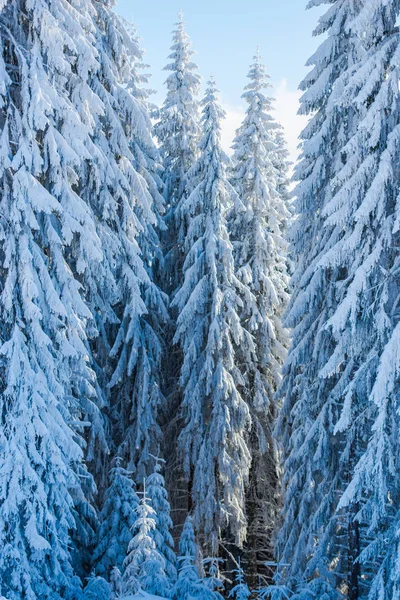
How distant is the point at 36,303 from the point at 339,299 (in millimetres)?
6613

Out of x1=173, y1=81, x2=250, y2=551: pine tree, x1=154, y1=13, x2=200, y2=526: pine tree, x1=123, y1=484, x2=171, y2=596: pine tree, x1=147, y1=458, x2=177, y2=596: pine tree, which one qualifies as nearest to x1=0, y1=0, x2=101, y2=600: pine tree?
x1=123, y1=484, x2=171, y2=596: pine tree

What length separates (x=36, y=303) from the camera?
9570 mm

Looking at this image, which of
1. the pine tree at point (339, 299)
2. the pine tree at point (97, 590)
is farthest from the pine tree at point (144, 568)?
the pine tree at point (339, 299)

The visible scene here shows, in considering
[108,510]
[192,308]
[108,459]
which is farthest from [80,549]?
[192,308]

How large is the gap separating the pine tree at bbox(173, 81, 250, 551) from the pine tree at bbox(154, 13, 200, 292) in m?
1.70

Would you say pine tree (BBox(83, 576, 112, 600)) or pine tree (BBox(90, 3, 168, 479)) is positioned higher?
pine tree (BBox(90, 3, 168, 479))

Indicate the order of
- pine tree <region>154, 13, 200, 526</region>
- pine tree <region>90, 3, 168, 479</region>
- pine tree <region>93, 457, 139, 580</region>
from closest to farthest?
pine tree <region>93, 457, 139, 580</region>, pine tree <region>90, 3, 168, 479</region>, pine tree <region>154, 13, 200, 526</region>

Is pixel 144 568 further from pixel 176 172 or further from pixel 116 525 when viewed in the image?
pixel 176 172

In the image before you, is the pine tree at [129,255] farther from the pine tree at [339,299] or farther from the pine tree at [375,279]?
the pine tree at [375,279]

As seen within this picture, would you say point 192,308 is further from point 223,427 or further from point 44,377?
point 44,377

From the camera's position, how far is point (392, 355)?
734cm

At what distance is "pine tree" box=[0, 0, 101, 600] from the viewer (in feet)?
28.6

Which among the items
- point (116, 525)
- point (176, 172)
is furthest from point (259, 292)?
point (116, 525)

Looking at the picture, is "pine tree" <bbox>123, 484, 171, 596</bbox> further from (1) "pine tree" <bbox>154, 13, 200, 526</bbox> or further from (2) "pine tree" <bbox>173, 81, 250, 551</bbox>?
(1) "pine tree" <bbox>154, 13, 200, 526</bbox>
